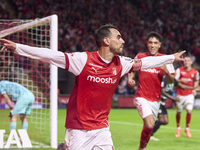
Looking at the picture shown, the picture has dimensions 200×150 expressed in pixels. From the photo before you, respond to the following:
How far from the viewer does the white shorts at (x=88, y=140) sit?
13.2ft

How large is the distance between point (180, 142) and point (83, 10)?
19.9m

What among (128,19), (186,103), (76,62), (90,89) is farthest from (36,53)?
(128,19)

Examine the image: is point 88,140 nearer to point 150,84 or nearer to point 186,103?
point 150,84

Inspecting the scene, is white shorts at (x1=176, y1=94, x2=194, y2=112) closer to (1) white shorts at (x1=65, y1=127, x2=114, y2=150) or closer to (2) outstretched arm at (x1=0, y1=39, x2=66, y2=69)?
(1) white shorts at (x1=65, y1=127, x2=114, y2=150)

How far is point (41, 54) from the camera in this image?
373 centimetres

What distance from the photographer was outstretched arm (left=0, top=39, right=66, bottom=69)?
11.9 feet

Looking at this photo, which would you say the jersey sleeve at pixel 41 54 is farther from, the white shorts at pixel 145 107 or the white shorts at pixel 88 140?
the white shorts at pixel 145 107

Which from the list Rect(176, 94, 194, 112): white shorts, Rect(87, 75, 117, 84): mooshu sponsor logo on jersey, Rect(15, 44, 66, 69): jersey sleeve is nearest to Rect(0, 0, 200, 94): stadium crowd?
Rect(176, 94, 194, 112): white shorts

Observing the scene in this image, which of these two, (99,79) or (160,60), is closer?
(99,79)

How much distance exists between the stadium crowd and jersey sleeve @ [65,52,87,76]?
19.5m

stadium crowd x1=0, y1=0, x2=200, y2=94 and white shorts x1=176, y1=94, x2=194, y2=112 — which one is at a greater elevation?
stadium crowd x1=0, y1=0, x2=200, y2=94

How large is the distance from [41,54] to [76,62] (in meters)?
0.45

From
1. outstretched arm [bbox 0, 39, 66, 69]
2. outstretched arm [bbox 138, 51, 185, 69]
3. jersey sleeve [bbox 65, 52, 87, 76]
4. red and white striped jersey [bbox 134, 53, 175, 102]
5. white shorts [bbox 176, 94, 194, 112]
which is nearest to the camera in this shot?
outstretched arm [bbox 0, 39, 66, 69]

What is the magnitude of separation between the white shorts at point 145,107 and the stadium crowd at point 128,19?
55.7ft
